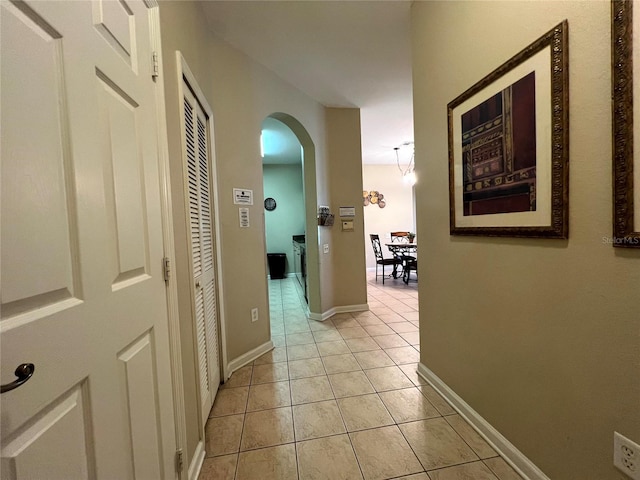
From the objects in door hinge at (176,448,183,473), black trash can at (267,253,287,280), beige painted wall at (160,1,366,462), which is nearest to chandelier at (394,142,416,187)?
beige painted wall at (160,1,366,462)

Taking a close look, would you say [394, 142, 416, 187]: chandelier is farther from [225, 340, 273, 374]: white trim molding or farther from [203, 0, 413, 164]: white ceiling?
[225, 340, 273, 374]: white trim molding

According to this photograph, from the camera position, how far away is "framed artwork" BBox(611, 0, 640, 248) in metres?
0.80

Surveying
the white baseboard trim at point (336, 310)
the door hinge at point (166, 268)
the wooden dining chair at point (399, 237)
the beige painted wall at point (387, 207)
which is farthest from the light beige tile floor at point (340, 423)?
the beige painted wall at point (387, 207)

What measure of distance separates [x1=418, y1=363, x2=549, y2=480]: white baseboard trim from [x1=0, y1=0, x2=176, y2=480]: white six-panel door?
156 centimetres

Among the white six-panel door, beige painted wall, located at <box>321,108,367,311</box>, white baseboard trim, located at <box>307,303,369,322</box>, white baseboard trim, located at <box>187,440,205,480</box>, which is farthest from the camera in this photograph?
beige painted wall, located at <box>321,108,367,311</box>

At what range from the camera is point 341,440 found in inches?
59.0

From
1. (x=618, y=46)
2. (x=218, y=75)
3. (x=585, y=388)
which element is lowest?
(x=585, y=388)

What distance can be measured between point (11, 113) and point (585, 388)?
1.82 metres

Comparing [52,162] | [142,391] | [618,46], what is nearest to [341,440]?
[142,391]

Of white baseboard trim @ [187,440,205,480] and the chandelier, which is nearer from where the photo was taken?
white baseboard trim @ [187,440,205,480]

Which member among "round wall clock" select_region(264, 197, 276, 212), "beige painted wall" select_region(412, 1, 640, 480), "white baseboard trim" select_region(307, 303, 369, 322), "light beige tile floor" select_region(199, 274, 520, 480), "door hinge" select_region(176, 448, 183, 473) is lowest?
"light beige tile floor" select_region(199, 274, 520, 480)

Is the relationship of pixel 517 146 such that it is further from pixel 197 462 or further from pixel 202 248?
pixel 197 462

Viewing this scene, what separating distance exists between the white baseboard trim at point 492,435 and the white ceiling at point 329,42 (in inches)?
107

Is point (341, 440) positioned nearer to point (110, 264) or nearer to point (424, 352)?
point (424, 352)
